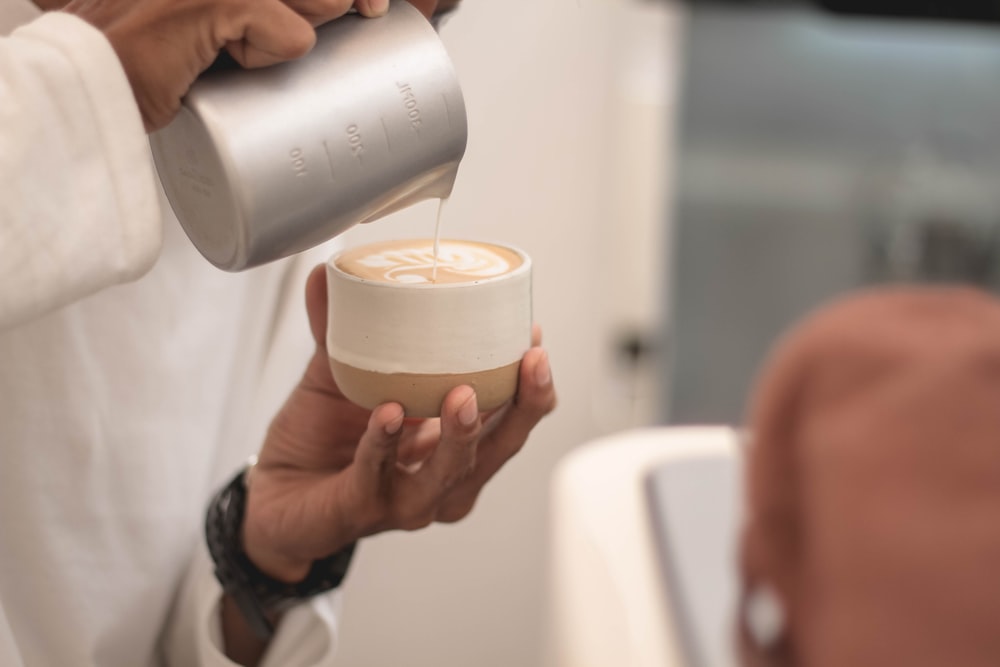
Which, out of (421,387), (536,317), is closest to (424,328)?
(421,387)

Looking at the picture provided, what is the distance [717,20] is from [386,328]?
1328mm

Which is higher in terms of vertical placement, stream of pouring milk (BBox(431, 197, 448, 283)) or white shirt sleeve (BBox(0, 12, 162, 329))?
white shirt sleeve (BBox(0, 12, 162, 329))

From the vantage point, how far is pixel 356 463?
0.35 meters

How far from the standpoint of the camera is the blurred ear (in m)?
0.34

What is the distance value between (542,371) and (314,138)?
0.36 feet

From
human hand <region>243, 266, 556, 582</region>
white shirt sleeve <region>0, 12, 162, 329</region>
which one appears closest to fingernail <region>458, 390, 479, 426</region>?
human hand <region>243, 266, 556, 582</region>

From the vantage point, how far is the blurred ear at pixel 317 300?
340 mm

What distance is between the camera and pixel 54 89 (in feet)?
0.81

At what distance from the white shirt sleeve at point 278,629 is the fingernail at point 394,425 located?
0.13 m

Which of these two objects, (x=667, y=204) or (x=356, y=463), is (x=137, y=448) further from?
(x=667, y=204)

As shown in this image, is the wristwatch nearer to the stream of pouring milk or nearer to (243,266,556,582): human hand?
(243,266,556,582): human hand

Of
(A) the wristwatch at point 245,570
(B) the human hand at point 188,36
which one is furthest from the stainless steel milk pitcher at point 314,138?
(A) the wristwatch at point 245,570

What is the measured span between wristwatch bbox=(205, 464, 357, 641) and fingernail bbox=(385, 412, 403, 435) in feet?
0.39

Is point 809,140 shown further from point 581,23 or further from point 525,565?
point 525,565
